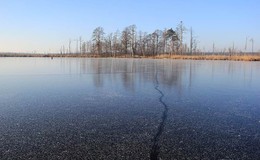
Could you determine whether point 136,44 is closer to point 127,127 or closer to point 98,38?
point 98,38

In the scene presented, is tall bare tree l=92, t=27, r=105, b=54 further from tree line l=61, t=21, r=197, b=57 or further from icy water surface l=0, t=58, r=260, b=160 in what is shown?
icy water surface l=0, t=58, r=260, b=160

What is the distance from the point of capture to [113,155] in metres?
3.54

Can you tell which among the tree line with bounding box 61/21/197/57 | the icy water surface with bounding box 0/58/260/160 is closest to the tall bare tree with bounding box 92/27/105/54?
the tree line with bounding box 61/21/197/57

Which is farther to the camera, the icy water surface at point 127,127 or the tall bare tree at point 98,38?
the tall bare tree at point 98,38

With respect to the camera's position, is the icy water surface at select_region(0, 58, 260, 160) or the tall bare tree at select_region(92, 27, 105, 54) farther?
the tall bare tree at select_region(92, 27, 105, 54)

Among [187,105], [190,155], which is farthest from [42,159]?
[187,105]

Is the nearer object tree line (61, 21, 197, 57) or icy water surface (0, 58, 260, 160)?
icy water surface (0, 58, 260, 160)

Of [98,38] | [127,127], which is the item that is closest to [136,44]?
[98,38]

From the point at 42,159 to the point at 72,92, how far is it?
5.38 meters

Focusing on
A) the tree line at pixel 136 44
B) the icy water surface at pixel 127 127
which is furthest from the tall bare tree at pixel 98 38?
the icy water surface at pixel 127 127

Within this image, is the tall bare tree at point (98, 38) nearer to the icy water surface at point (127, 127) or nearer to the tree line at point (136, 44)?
the tree line at point (136, 44)

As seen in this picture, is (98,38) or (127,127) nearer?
(127,127)

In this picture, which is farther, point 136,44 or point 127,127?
point 136,44

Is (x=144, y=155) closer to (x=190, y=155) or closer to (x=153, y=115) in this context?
(x=190, y=155)
